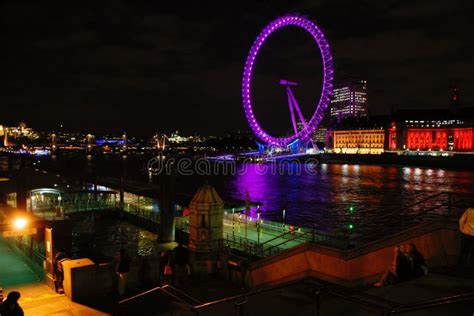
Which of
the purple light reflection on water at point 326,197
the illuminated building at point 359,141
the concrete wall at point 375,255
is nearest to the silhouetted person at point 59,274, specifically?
the concrete wall at point 375,255

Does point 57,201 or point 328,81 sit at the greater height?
point 328,81

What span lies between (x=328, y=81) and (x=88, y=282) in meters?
80.2

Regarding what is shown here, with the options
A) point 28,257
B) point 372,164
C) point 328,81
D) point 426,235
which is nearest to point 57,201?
point 28,257

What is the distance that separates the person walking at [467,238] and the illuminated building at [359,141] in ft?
531

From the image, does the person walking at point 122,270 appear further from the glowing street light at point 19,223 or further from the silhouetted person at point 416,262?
the silhouetted person at point 416,262

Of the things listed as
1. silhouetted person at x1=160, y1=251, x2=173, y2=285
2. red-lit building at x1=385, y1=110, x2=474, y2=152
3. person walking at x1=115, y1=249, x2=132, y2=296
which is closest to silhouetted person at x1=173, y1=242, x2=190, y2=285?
silhouetted person at x1=160, y1=251, x2=173, y2=285

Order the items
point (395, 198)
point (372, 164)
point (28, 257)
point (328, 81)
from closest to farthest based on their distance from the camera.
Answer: point (28, 257) < point (395, 198) < point (328, 81) < point (372, 164)

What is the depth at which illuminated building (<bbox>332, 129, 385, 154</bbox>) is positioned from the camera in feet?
556

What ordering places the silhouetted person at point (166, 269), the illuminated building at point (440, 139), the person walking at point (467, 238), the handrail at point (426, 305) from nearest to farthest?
the handrail at point (426, 305) < the person walking at point (467, 238) < the silhouetted person at point (166, 269) < the illuminated building at point (440, 139)

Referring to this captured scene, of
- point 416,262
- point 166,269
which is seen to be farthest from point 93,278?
point 416,262

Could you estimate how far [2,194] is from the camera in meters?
23.9

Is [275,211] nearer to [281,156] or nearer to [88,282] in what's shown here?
[88,282]

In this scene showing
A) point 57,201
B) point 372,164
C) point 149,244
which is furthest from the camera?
point 372,164

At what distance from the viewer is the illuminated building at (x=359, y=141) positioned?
6668 inches
